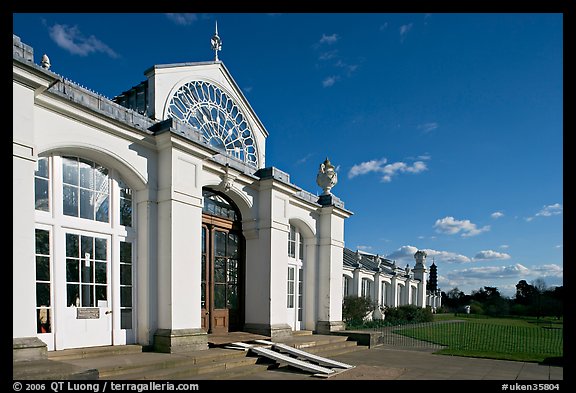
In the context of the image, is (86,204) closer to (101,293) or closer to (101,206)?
(101,206)

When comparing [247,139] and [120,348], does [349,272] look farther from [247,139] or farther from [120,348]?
[120,348]

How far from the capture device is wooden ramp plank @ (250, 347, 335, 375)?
898 centimetres

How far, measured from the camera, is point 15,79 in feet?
20.7

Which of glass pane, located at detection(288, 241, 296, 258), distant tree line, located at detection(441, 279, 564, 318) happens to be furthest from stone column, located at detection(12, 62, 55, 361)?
distant tree line, located at detection(441, 279, 564, 318)

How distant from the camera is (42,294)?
7352 millimetres

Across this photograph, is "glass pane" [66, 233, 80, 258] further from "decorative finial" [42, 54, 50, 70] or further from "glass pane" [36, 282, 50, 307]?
"decorative finial" [42, 54, 50, 70]

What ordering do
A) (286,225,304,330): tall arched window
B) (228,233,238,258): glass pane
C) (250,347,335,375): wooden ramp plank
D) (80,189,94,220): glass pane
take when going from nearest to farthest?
(80,189,94,220): glass pane
(250,347,335,375): wooden ramp plank
(228,233,238,258): glass pane
(286,225,304,330): tall arched window

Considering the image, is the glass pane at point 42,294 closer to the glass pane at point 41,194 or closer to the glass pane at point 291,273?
the glass pane at point 41,194

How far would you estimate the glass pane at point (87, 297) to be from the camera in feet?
26.5

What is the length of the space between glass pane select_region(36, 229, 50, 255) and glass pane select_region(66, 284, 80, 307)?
80 centimetres

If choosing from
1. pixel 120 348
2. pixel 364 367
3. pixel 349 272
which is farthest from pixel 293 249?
pixel 349 272

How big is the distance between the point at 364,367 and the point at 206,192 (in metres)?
6.22

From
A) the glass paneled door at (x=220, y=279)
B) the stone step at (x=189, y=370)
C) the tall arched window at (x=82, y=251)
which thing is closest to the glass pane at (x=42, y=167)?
the tall arched window at (x=82, y=251)
